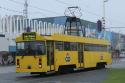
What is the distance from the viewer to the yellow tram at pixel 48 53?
28.7 m

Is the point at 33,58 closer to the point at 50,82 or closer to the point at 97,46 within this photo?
the point at 50,82

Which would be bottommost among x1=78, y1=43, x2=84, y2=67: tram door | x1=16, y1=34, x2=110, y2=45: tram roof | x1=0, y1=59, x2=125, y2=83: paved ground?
x1=0, y1=59, x2=125, y2=83: paved ground

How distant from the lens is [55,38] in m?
30.1

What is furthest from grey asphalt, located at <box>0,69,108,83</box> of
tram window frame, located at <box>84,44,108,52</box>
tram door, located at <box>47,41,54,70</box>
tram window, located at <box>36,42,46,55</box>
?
tram window frame, located at <box>84,44,108,52</box>

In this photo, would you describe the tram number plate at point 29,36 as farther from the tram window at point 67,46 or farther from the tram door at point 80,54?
the tram door at point 80,54

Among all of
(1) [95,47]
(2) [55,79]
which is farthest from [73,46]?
(2) [55,79]

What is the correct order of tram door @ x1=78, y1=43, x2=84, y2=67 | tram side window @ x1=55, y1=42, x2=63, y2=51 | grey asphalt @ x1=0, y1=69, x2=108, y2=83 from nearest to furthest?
grey asphalt @ x1=0, y1=69, x2=108, y2=83, tram side window @ x1=55, y1=42, x2=63, y2=51, tram door @ x1=78, y1=43, x2=84, y2=67

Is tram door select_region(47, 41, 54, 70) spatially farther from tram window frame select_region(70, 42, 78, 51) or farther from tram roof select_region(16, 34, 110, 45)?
tram window frame select_region(70, 42, 78, 51)

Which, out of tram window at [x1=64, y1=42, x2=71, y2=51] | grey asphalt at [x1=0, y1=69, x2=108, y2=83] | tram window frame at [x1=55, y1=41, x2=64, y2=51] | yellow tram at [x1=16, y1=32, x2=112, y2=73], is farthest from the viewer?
tram window at [x1=64, y1=42, x2=71, y2=51]

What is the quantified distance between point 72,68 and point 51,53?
4.77m

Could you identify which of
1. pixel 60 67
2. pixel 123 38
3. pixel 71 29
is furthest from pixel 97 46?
pixel 123 38

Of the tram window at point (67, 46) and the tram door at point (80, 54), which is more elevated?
the tram window at point (67, 46)

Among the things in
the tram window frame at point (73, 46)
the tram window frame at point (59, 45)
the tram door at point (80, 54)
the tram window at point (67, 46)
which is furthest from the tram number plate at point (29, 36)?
the tram door at point (80, 54)

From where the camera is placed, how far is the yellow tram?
94.1 feet
